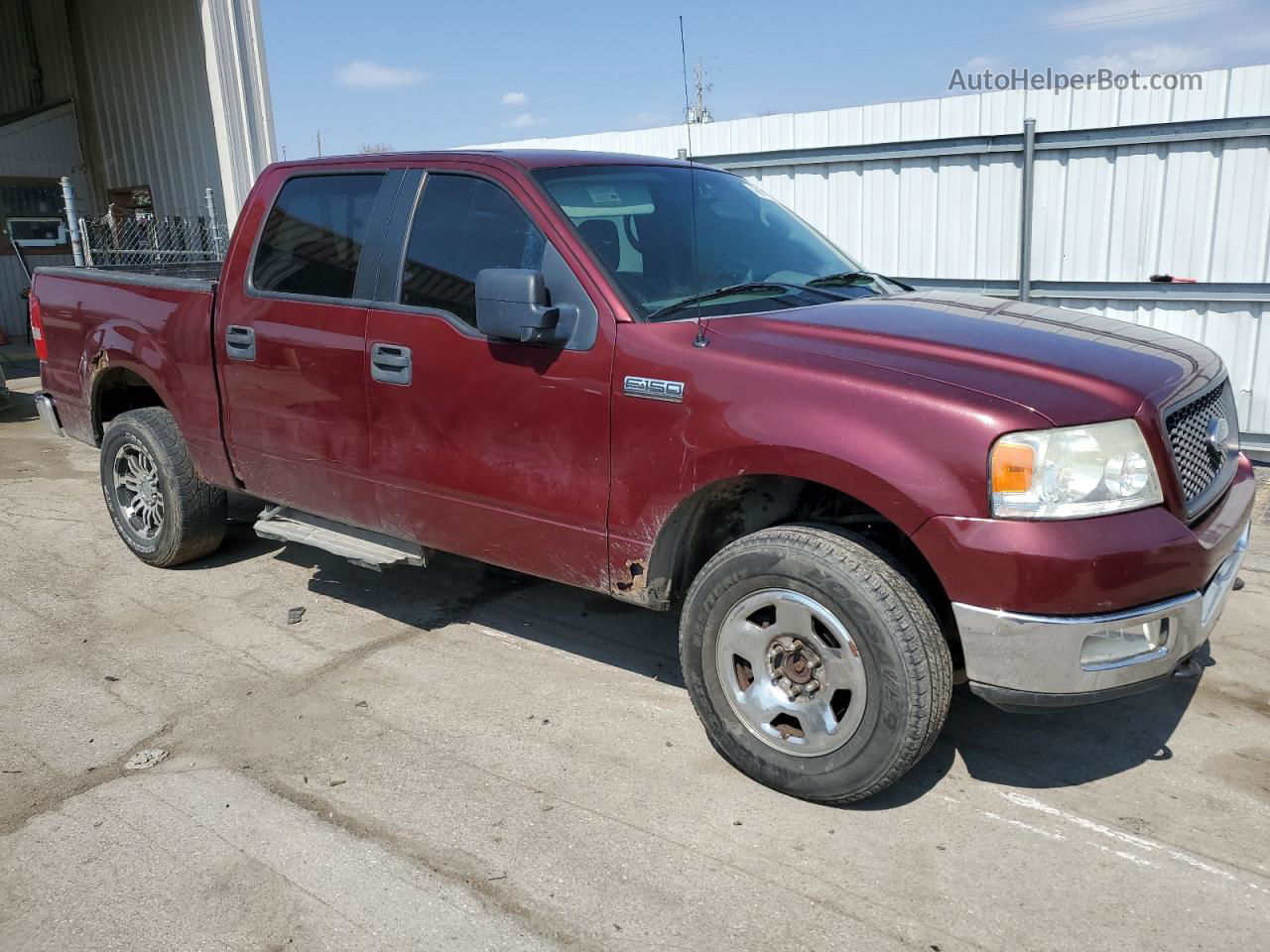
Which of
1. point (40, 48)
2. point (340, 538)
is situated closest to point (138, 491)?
point (340, 538)

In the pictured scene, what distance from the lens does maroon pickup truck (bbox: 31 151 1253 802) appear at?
276 cm

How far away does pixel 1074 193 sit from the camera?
809cm

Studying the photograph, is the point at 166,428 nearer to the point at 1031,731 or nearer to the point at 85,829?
the point at 85,829

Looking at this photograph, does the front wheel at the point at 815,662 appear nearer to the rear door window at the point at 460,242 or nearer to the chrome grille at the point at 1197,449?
the chrome grille at the point at 1197,449

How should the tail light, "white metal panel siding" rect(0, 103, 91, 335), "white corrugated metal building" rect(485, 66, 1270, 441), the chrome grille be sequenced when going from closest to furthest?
the chrome grille
the tail light
"white corrugated metal building" rect(485, 66, 1270, 441)
"white metal panel siding" rect(0, 103, 91, 335)

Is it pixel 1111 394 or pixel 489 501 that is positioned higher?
pixel 1111 394

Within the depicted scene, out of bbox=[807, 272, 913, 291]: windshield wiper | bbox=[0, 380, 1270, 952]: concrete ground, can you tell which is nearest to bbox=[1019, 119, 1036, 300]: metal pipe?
bbox=[0, 380, 1270, 952]: concrete ground

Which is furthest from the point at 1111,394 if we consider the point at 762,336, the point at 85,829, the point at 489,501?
the point at 85,829

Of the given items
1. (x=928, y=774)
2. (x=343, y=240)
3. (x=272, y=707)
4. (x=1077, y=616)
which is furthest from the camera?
(x=343, y=240)

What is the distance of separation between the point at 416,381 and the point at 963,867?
8.21ft

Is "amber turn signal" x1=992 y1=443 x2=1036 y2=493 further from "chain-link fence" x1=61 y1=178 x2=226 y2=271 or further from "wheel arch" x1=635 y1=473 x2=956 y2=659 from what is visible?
"chain-link fence" x1=61 y1=178 x2=226 y2=271

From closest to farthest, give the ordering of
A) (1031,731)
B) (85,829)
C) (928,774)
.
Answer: (85,829)
(928,774)
(1031,731)

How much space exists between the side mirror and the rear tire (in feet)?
8.06

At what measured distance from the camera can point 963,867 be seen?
2879mm
